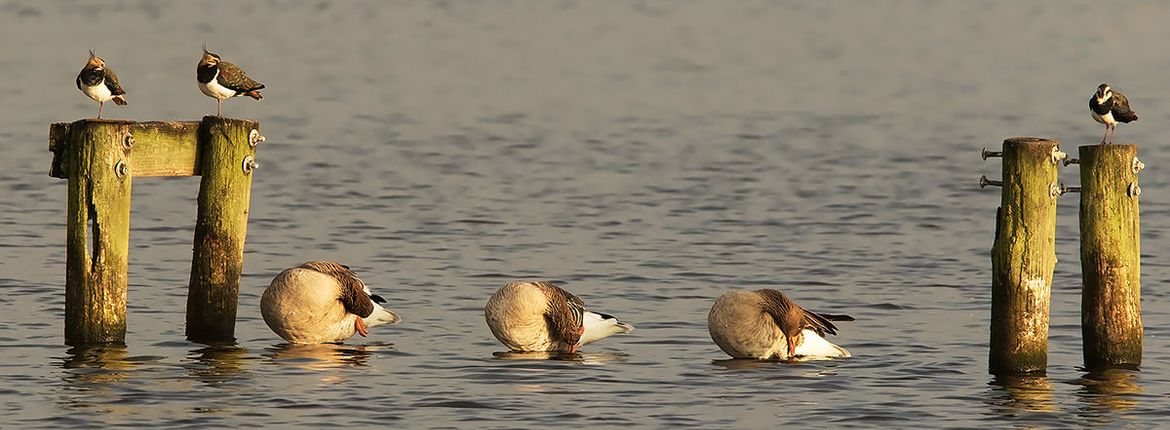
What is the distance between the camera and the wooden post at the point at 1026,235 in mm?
16688

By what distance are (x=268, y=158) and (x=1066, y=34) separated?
995 inches

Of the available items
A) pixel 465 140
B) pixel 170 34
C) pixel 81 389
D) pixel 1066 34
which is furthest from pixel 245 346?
pixel 1066 34

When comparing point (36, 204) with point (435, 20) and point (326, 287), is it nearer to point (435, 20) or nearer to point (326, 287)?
point (326, 287)

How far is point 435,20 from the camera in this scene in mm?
51938

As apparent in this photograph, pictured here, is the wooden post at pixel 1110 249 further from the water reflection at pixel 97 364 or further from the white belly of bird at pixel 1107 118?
the water reflection at pixel 97 364

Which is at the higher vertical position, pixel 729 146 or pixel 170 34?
pixel 170 34

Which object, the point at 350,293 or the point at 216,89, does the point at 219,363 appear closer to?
the point at 350,293

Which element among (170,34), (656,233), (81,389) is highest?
(170,34)

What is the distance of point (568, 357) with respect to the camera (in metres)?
18.6

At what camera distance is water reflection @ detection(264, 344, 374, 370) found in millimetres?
17891

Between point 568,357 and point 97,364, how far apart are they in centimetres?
411

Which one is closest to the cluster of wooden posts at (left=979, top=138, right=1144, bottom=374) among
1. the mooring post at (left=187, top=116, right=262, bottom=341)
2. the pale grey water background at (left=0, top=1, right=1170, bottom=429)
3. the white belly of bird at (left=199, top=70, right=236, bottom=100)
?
the pale grey water background at (left=0, top=1, right=1170, bottom=429)

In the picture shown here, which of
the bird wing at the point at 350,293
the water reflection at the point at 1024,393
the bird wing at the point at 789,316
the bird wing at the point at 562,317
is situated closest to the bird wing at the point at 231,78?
the bird wing at the point at 350,293

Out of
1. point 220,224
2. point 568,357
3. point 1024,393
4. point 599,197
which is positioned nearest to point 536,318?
point 568,357
